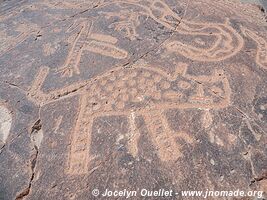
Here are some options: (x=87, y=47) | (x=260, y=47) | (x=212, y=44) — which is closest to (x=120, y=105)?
(x=87, y=47)

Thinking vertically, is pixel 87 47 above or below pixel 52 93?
above

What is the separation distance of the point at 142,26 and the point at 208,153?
1270 millimetres

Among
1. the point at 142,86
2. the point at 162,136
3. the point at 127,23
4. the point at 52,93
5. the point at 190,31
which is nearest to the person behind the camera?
the point at 162,136

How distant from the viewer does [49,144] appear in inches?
72.1

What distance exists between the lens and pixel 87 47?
2412 millimetres

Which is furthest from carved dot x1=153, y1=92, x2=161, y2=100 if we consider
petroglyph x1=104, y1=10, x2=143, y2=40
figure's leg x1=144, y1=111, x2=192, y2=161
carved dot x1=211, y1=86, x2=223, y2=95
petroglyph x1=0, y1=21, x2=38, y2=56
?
petroglyph x1=0, y1=21, x2=38, y2=56

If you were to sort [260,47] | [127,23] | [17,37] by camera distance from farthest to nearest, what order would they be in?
1. [17,37]
2. [127,23]
3. [260,47]

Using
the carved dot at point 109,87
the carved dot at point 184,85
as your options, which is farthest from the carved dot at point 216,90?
the carved dot at point 109,87

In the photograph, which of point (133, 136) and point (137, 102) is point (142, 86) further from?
point (133, 136)

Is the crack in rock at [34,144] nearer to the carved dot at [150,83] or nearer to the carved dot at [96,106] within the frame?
the carved dot at [96,106]

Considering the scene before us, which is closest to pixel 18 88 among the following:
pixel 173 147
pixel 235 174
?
pixel 173 147

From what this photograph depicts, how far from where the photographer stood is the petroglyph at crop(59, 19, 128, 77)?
2262 millimetres

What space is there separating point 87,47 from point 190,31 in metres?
0.81

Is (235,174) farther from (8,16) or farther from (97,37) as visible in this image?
(8,16)
